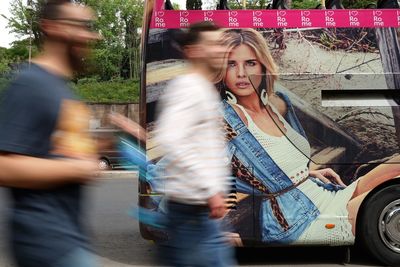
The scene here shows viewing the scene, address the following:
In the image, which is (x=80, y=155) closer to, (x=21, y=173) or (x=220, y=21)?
(x=21, y=173)

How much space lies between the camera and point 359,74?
6715mm

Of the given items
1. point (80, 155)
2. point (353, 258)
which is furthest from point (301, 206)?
point (80, 155)

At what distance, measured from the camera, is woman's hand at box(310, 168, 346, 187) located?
6648 millimetres

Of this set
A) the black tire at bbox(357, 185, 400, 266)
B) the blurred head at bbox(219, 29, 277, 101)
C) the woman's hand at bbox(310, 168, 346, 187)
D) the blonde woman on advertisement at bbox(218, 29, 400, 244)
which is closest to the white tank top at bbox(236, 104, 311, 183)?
the blonde woman on advertisement at bbox(218, 29, 400, 244)

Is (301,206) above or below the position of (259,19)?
below

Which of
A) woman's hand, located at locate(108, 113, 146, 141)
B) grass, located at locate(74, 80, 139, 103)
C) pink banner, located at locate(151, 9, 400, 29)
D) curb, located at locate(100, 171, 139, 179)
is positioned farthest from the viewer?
grass, located at locate(74, 80, 139, 103)

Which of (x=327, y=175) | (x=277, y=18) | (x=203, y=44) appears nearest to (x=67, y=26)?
(x=203, y=44)

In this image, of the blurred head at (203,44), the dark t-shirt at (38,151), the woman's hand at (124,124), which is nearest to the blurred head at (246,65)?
the woman's hand at (124,124)

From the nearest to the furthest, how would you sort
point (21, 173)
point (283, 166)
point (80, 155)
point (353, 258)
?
point (21, 173) → point (80, 155) → point (283, 166) → point (353, 258)

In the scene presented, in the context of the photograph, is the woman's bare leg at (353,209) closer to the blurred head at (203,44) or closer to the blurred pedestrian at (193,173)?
the blurred pedestrian at (193,173)

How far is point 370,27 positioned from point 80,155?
17.4ft

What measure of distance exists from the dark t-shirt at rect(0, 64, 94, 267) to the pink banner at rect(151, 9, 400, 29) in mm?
4568

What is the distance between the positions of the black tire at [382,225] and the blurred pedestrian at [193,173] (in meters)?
4.13

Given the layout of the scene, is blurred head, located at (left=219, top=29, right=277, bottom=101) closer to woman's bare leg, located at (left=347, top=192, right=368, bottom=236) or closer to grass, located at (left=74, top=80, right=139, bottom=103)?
woman's bare leg, located at (left=347, top=192, right=368, bottom=236)
